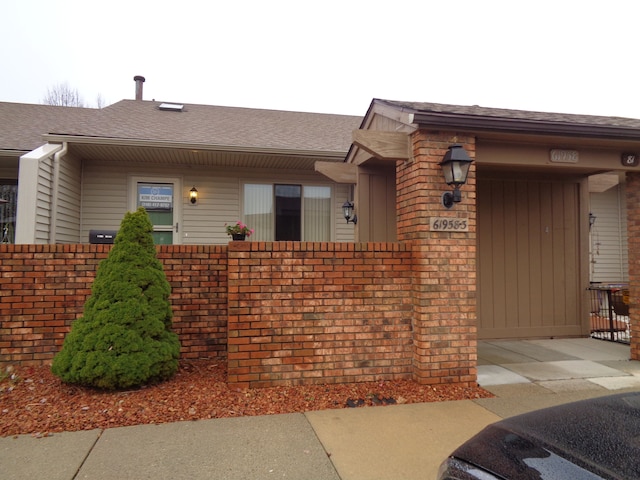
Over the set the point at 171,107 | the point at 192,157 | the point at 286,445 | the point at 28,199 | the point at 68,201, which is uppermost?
the point at 171,107

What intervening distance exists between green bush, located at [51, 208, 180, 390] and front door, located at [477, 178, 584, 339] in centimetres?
508

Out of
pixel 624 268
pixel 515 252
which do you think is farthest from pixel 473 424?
pixel 624 268

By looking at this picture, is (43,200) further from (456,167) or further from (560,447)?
(560,447)

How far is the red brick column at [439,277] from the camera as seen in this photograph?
467cm

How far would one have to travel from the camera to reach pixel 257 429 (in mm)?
3658

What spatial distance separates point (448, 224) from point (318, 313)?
5.78 ft

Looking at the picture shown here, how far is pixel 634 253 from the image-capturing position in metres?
5.89

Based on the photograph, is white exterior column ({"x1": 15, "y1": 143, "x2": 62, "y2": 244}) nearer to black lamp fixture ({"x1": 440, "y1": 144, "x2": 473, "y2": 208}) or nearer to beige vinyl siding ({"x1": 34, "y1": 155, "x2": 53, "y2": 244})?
beige vinyl siding ({"x1": 34, "y1": 155, "x2": 53, "y2": 244})

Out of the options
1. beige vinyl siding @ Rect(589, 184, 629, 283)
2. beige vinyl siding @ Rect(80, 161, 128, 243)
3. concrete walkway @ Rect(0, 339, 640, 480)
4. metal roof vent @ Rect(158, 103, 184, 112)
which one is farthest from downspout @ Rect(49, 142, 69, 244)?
beige vinyl siding @ Rect(589, 184, 629, 283)

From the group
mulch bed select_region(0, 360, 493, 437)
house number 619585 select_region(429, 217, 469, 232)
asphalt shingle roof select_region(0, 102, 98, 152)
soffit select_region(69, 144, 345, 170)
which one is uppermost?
asphalt shingle roof select_region(0, 102, 98, 152)

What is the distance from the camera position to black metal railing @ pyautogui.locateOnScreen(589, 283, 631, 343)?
284 inches

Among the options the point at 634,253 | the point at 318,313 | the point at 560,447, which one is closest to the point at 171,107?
the point at 318,313

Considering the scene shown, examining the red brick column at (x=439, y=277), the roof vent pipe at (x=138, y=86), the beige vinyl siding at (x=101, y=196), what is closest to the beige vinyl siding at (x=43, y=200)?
the beige vinyl siding at (x=101, y=196)

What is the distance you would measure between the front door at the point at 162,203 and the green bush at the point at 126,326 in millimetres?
4645
